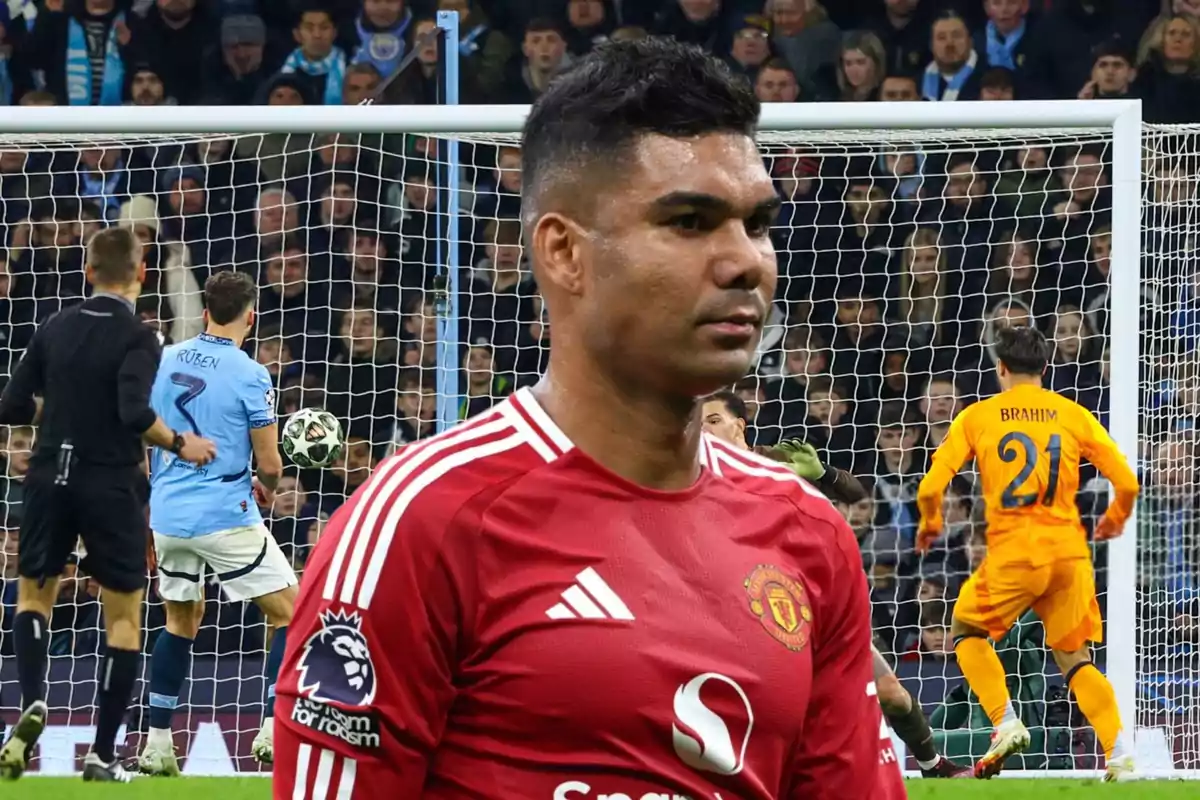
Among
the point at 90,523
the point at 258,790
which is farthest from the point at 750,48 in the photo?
the point at 258,790

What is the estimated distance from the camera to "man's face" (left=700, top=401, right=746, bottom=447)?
21.5ft

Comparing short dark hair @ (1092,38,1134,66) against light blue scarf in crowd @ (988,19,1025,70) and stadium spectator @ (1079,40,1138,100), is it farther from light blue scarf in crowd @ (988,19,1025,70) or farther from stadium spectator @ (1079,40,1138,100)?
light blue scarf in crowd @ (988,19,1025,70)

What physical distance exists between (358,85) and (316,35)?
47 centimetres

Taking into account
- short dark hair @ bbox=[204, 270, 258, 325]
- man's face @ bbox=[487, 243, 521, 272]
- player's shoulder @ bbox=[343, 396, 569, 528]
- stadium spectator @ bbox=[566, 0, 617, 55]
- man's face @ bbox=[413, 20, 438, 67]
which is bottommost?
player's shoulder @ bbox=[343, 396, 569, 528]

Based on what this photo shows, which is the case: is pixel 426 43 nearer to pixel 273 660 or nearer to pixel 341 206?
pixel 341 206

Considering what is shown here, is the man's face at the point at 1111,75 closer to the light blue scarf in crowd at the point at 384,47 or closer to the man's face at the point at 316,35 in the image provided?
the light blue scarf in crowd at the point at 384,47

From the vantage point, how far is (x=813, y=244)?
988 centimetres

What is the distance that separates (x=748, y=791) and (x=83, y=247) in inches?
330

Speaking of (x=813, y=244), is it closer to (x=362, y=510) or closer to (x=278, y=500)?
(x=278, y=500)

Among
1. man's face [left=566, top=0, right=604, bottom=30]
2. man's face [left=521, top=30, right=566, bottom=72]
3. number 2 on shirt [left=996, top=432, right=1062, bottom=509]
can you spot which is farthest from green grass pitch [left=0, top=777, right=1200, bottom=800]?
man's face [left=566, top=0, right=604, bottom=30]

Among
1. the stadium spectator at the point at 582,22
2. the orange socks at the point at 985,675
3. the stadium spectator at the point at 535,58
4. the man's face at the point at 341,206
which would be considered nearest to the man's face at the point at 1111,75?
the stadium spectator at the point at 582,22

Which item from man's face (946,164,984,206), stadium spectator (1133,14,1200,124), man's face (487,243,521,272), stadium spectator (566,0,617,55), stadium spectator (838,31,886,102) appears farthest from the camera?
stadium spectator (566,0,617,55)

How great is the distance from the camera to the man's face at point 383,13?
11531 mm

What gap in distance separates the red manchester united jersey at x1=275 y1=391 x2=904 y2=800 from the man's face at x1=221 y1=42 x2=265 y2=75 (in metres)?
9.77
